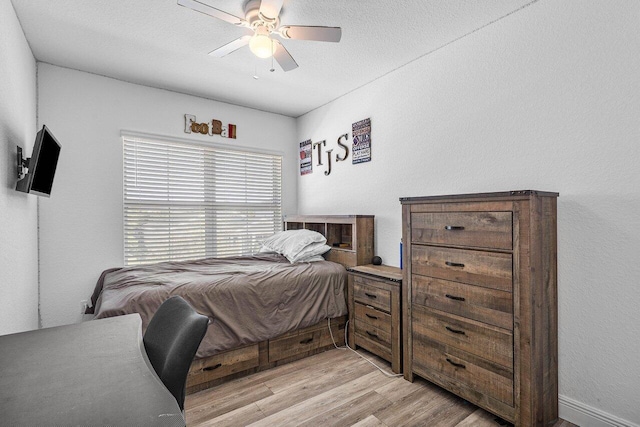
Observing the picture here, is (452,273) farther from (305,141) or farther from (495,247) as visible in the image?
(305,141)

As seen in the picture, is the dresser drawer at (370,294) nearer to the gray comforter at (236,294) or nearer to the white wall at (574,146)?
the gray comforter at (236,294)

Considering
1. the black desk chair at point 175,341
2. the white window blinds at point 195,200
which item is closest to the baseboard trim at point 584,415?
the black desk chair at point 175,341

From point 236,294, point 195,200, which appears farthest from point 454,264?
point 195,200

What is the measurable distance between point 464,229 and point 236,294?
63.7 inches

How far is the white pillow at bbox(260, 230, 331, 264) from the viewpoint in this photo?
3.18m

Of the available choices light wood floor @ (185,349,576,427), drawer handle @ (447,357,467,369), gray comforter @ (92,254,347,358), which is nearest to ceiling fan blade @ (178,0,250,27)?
gray comforter @ (92,254,347,358)

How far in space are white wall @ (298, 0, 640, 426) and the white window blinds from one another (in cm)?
219

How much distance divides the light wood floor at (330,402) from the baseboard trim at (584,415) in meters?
0.06

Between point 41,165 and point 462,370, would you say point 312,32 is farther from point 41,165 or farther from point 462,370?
point 462,370

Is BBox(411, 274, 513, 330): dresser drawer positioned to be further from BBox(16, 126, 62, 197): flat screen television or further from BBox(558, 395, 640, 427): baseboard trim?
BBox(16, 126, 62, 197): flat screen television

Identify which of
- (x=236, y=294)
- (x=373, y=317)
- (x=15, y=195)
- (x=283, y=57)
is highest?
(x=283, y=57)

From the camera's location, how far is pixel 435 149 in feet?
8.66

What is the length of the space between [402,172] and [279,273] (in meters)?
1.41

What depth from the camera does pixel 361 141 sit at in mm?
3312
